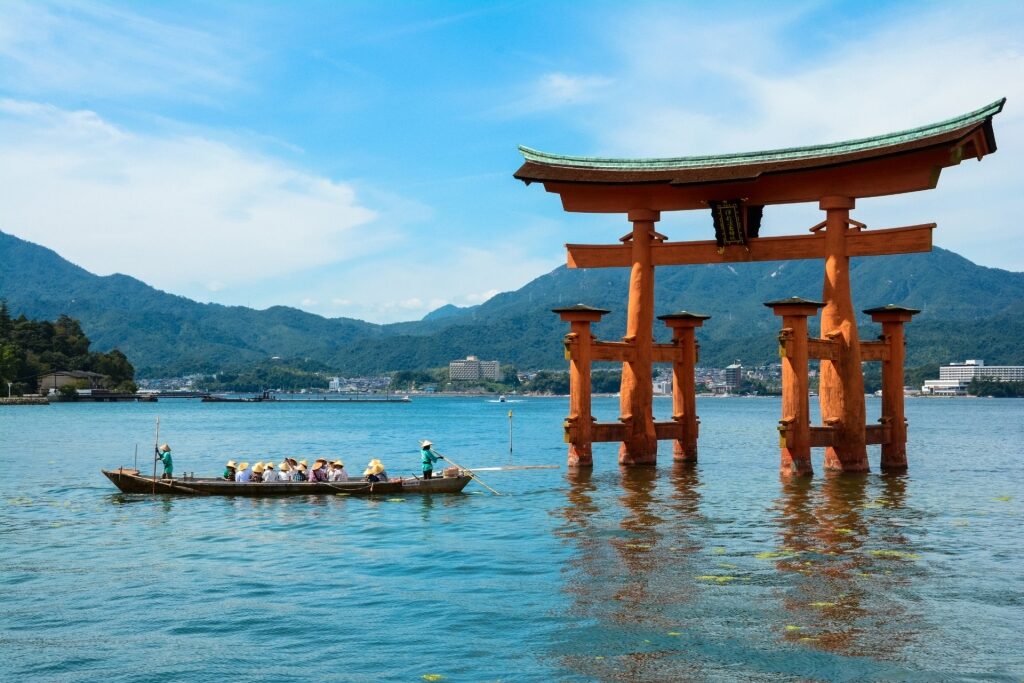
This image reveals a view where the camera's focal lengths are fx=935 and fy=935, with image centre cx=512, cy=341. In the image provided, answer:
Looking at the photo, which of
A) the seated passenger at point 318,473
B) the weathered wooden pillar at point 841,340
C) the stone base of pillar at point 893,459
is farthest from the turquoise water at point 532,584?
the weathered wooden pillar at point 841,340

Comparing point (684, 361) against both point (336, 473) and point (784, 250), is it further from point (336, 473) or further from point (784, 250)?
point (336, 473)

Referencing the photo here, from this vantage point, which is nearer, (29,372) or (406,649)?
(406,649)

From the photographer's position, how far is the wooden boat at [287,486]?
2855 centimetres

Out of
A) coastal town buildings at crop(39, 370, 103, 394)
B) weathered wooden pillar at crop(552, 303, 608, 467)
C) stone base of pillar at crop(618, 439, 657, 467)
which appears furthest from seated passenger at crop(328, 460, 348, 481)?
coastal town buildings at crop(39, 370, 103, 394)

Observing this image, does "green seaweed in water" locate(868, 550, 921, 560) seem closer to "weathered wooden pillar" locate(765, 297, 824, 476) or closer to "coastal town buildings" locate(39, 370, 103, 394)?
"weathered wooden pillar" locate(765, 297, 824, 476)

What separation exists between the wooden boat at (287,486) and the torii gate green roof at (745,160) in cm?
1104

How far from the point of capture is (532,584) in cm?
1681

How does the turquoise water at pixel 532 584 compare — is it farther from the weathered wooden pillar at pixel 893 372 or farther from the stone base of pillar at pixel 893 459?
the weathered wooden pillar at pixel 893 372

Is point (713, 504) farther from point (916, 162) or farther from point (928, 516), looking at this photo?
point (916, 162)

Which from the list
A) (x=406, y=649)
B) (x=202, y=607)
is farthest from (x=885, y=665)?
(x=202, y=607)

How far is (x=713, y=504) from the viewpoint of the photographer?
2642 centimetres

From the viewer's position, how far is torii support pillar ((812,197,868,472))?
29.8m

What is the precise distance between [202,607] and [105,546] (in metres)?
6.95

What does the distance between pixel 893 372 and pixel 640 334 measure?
29.5 feet
